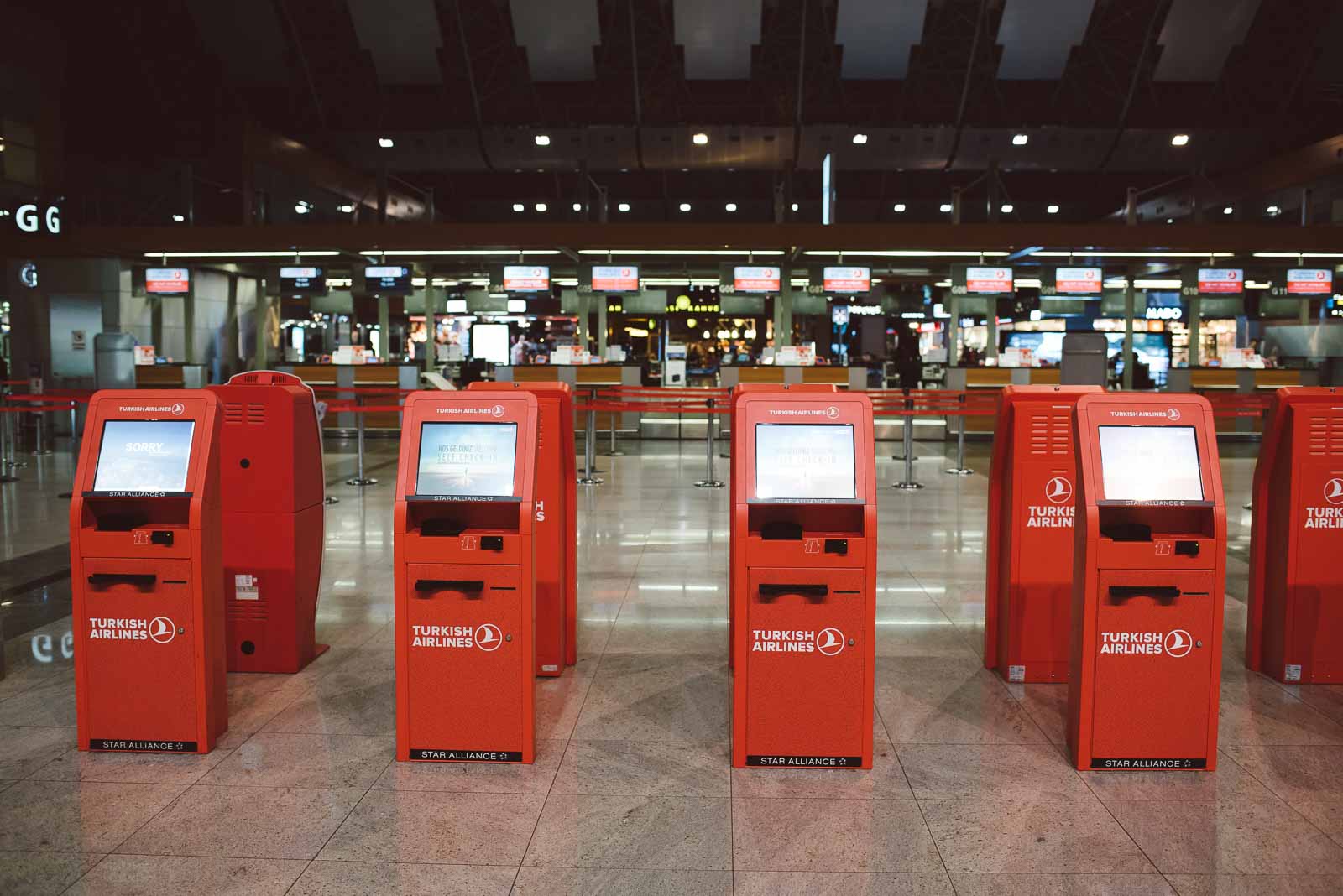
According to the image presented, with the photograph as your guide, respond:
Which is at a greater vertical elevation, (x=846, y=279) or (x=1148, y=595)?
(x=846, y=279)

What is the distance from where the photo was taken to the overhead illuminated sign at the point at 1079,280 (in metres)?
19.7

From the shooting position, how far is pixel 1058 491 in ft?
15.6

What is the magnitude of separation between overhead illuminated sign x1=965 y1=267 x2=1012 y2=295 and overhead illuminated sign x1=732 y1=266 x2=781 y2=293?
3762 millimetres

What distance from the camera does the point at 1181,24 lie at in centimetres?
2184

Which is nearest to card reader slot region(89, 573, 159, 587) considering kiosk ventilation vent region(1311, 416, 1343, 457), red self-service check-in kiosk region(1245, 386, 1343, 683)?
red self-service check-in kiosk region(1245, 386, 1343, 683)

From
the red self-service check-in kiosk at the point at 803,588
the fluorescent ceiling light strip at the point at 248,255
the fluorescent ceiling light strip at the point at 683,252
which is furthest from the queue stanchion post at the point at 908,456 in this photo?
the fluorescent ceiling light strip at the point at 248,255

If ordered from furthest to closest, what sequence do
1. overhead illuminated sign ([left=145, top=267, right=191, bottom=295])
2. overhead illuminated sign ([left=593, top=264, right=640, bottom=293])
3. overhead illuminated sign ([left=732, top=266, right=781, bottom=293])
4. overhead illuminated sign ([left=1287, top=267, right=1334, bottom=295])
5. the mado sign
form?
overhead illuminated sign ([left=145, top=267, right=191, bottom=295]) < overhead illuminated sign ([left=1287, top=267, right=1334, bottom=295]) < overhead illuminated sign ([left=732, top=266, right=781, bottom=293]) < overhead illuminated sign ([left=593, top=264, right=640, bottom=293]) < the mado sign

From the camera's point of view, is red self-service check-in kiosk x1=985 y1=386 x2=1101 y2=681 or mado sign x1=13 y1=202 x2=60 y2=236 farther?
mado sign x1=13 y1=202 x2=60 y2=236

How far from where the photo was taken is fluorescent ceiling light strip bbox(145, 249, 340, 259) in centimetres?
1895

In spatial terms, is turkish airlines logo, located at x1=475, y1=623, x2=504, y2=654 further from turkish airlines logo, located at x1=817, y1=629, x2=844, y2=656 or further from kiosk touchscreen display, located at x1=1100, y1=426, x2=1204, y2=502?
kiosk touchscreen display, located at x1=1100, y1=426, x2=1204, y2=502

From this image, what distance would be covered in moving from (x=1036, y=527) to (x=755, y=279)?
14.8 metres

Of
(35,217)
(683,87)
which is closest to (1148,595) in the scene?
(35,217)

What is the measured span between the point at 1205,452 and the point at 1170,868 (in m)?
1.56

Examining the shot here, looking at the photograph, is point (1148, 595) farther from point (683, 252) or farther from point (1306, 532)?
point (683, 252)
